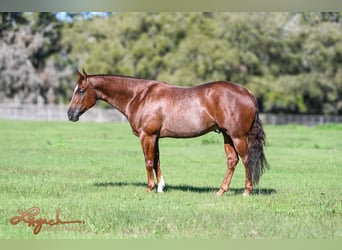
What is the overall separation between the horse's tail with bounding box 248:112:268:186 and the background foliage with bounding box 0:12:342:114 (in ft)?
120

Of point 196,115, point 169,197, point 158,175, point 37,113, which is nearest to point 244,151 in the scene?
point 196,115

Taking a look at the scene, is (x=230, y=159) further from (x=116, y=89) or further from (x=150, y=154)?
(x=116, y=89)

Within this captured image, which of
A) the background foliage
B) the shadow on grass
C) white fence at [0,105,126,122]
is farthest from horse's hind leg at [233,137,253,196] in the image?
white fence at [0,105,126,122]

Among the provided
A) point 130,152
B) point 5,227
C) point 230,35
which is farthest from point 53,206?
point 230,35

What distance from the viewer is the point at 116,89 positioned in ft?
38.8

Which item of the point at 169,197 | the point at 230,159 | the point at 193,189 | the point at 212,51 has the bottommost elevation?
the point at 212,51

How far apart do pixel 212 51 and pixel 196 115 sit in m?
37.9

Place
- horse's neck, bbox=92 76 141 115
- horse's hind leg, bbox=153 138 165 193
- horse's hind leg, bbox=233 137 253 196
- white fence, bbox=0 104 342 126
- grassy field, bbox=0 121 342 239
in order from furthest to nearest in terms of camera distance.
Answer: white fence, bbox=0 104 342 126
horse's neck, bbox=92 76 141 115
horse's hind leg, bbox=153 138 165 193
horse's hind leg, bbox=233 137 253 196
grassy field, bbox=0 121 342 239

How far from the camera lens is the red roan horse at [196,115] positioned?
1111 cm

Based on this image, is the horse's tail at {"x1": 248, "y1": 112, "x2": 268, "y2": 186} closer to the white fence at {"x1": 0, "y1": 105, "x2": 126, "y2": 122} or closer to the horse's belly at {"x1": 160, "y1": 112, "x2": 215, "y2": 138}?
the horse's belly at {"x1": 160, "y1": 112, "x2": 215, "y2": 138}

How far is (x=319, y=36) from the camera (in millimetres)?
48531

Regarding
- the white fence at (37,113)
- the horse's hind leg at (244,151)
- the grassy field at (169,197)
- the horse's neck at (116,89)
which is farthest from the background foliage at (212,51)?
the horse's hind leg at (244,151)

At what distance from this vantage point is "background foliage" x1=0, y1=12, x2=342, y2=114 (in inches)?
1914

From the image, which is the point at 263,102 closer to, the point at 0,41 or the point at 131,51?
the point at 131,51
